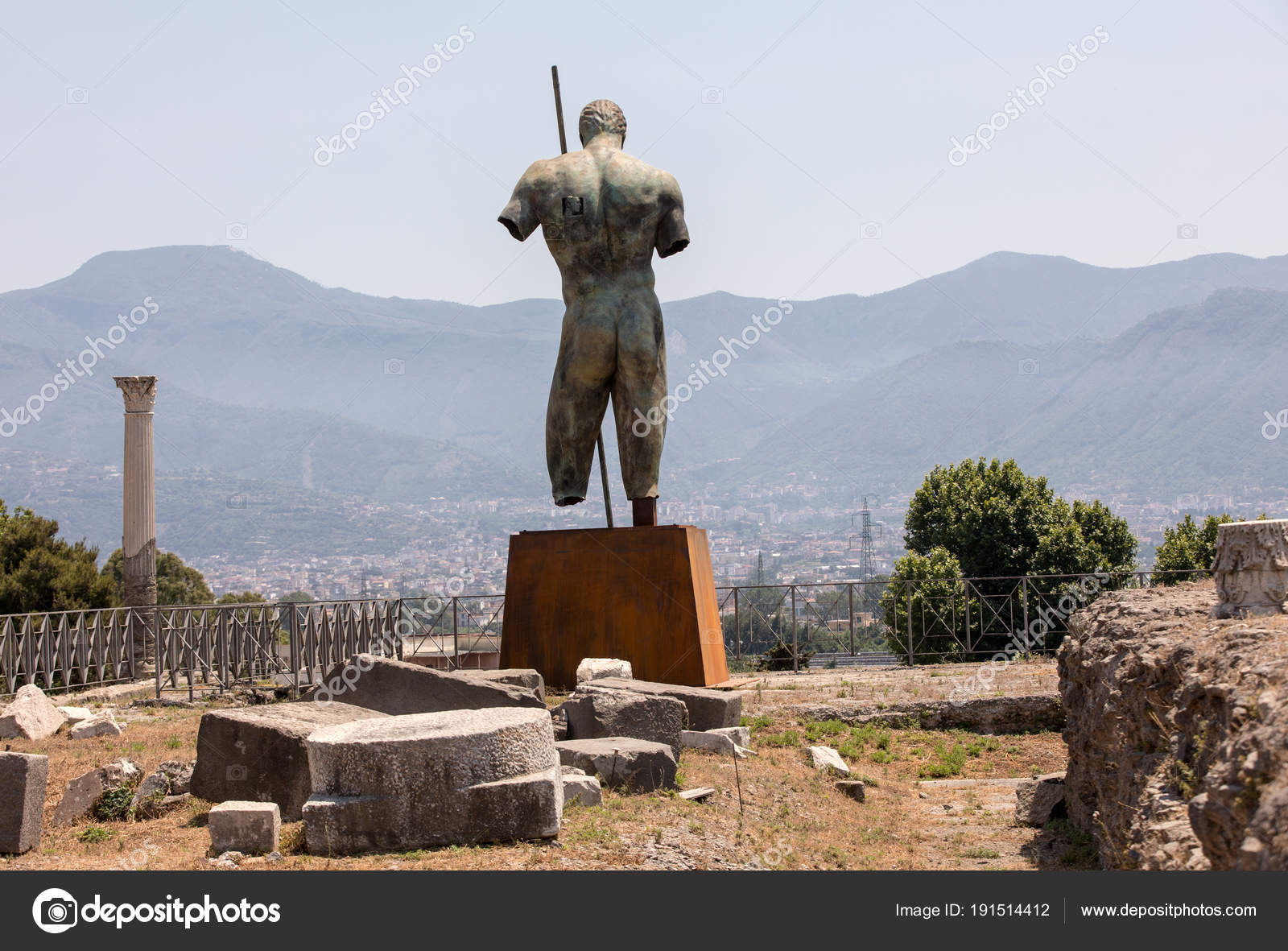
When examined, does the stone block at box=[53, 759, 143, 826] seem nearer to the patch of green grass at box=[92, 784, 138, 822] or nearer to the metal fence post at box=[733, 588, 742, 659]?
the patch of green grass at box=[92, 784, 138, 822]

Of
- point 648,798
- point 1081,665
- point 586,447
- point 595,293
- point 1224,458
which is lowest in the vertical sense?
point 648,798

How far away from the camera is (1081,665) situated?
812 cm

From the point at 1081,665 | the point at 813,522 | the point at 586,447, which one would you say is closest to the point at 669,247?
the point at 586,447

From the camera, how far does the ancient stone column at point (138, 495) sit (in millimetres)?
20438

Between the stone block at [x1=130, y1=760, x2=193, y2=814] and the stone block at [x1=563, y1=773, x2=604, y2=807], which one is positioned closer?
the stone block at [x1=563, y1=773, x2=604, y2=807]

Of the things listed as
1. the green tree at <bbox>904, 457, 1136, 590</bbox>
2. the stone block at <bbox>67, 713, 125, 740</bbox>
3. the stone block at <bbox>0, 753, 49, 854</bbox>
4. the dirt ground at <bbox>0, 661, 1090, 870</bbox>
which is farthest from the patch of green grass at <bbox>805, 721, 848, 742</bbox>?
the green tree at <bbox>904, 457, 1136, 590</bbox>

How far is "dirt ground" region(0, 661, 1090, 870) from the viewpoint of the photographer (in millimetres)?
5773

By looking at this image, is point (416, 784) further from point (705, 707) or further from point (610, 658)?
point (610, 658)

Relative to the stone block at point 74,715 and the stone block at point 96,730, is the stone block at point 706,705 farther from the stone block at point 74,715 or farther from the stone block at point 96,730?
the stone block at point 74,715

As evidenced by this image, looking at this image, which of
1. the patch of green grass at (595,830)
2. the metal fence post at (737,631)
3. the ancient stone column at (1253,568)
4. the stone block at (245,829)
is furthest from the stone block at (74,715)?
the ancient stone column at (1253,568)

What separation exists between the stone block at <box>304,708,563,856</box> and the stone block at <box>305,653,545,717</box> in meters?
1.97

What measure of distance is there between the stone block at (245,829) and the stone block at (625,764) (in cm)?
177
